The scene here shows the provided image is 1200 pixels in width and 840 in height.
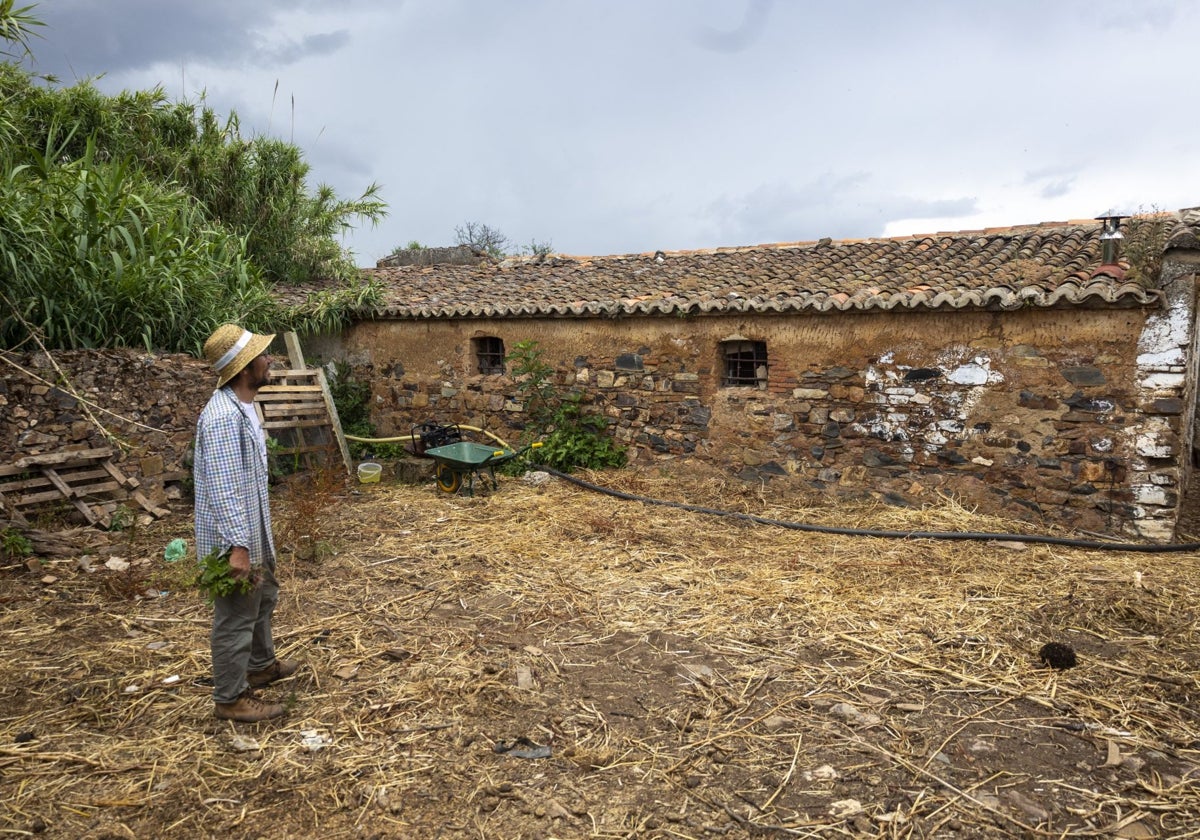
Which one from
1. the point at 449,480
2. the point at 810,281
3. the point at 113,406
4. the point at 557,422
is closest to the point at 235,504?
the point at 113,406

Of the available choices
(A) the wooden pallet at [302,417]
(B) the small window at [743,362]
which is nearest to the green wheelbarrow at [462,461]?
(A) the wooden pallet at [302,417]

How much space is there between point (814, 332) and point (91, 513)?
7654 mm

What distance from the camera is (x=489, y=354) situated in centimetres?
1131

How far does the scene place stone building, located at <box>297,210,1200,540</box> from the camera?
6.74 meters

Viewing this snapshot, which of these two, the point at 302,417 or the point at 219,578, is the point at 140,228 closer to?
the point at 302,417

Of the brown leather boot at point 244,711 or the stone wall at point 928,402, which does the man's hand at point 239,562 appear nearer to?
the brown leather boot at point 244,711

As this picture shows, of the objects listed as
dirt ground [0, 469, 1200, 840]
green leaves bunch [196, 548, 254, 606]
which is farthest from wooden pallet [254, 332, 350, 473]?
green leaves bunch [196, 548, 254, 606]

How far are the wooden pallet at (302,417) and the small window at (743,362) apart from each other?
17.5ft

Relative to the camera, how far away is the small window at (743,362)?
29.4 feet

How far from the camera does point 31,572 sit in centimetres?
588

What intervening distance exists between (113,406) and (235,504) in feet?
17.5

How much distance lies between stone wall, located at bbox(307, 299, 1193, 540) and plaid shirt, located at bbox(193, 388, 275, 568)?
20.6ft

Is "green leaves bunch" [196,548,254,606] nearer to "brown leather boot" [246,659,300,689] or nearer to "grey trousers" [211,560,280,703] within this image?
"grey trousers" [211,560,280,703]

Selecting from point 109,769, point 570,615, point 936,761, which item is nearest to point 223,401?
point 109,769
